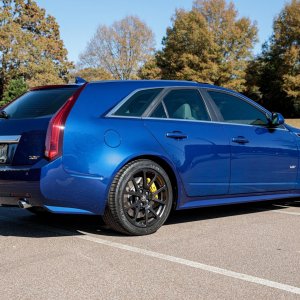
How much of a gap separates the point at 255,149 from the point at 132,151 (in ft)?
5.92

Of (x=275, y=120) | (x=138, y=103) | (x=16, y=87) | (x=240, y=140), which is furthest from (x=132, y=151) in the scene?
(x=16, y=87)

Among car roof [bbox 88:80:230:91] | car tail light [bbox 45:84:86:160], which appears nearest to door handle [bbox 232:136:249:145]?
car roof [bbox 88:80:230:91]

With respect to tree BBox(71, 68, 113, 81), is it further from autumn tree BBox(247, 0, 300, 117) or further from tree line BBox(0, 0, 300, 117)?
autumn tree BBox(247, 0, 300, 117)

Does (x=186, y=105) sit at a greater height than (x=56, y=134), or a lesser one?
greater

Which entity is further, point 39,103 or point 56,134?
point 39,103

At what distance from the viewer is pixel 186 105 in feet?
17.4

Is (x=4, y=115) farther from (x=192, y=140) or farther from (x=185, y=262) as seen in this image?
(x=185, y=262)

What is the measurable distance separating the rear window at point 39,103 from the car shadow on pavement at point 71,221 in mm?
1241

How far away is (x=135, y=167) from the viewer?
15.1 feet

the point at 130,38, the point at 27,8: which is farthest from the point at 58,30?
the point at 130,38

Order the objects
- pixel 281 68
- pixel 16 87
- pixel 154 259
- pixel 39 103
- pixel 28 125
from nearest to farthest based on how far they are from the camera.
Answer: pixel 154 259 < pixel 28 125 < pixel 39 103 < pixel 16 87 < pixel 281 68

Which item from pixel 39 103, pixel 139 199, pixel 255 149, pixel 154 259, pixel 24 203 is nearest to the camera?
pixel 154 259

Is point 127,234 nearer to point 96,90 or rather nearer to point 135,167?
point 135,167

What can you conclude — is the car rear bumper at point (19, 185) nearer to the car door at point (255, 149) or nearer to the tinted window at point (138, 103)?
the tinted window at point (138, 103)
